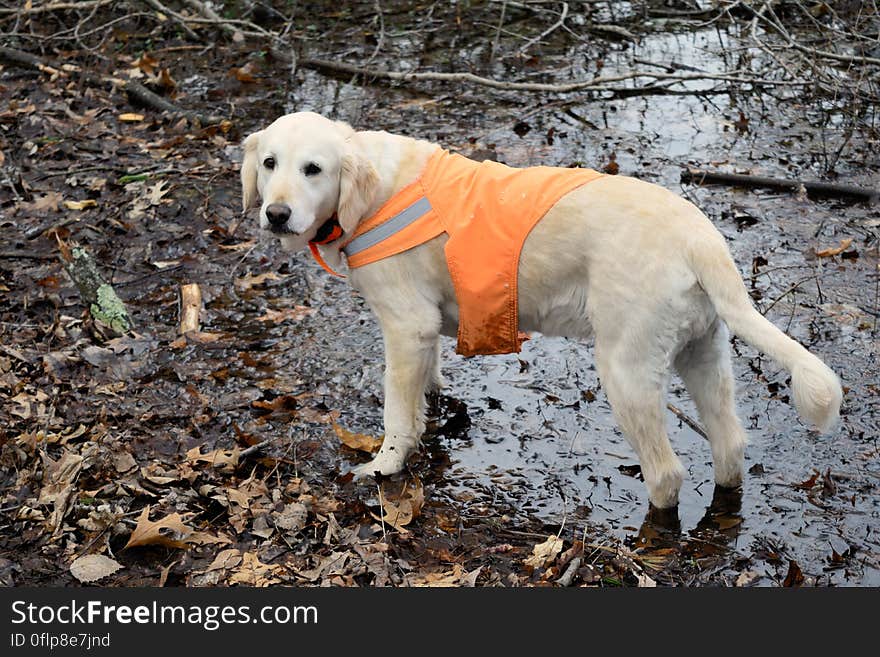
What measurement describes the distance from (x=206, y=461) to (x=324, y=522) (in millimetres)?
762

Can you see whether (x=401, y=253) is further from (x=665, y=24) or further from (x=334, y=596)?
(x=665, y=24)

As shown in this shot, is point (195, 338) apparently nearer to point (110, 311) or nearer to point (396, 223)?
point (110, 311)

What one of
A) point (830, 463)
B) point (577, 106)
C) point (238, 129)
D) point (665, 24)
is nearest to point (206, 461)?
point (830, 463)

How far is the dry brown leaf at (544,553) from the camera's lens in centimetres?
428

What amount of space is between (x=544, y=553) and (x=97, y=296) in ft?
10.9

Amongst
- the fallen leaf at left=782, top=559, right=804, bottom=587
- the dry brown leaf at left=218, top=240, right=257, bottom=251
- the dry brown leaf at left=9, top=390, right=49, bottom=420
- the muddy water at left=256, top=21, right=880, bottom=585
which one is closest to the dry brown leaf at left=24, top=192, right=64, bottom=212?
the dry brown leaf at left=218, top=240, right=257, bottom=251

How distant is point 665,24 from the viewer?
1081 cm

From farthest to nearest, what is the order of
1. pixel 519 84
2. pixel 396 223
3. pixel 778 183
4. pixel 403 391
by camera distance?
1. pixel 519 84
2. pixel 778 183
3. pixel 403 391
4. pixel 396 223

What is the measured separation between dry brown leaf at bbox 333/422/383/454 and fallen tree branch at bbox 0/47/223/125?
4781 mm

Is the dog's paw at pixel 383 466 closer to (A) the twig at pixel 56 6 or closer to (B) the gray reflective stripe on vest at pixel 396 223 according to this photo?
(B) the gray reflective stripe on vest at pixel 396 223

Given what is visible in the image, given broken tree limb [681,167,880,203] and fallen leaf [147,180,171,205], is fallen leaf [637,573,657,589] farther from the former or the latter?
fallen leaf [147,180,171,205]

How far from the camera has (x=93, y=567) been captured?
4152mm

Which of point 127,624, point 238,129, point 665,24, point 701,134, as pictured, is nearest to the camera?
point 127,624

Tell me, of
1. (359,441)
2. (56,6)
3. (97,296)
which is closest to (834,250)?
(359,441)
